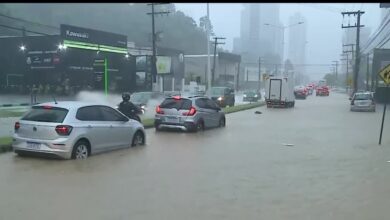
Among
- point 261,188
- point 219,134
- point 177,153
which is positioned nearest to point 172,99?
point 219,134

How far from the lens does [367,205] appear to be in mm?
8016

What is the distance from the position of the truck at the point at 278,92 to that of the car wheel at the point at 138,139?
30834 millimetres

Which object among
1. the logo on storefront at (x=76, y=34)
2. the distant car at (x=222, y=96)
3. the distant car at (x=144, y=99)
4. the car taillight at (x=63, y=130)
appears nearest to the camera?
the car taillight at (x=63, y=130)

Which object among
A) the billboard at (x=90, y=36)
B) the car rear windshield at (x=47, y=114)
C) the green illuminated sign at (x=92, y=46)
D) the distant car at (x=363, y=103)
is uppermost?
the billboard at (x=90, y=36)

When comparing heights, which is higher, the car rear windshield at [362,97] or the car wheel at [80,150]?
the car wheel at [80,150]

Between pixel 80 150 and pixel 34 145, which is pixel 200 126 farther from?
pixel 34 145

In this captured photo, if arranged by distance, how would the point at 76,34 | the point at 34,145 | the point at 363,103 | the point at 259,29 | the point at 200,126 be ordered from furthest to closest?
1. the point at 259,29
2. the point at 76,34
3. the point at 363,103
4. the point at 200,126
5. the point at 34,145

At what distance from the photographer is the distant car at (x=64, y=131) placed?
11.5 meters

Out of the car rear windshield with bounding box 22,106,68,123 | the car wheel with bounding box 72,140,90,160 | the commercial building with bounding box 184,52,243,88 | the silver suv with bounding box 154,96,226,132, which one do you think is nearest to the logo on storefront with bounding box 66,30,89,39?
the silver suv with bounding box 154,96,226,132

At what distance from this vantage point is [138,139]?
48.3ft

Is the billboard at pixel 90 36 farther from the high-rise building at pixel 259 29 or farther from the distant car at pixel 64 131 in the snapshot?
the distant car at pixel 64 131

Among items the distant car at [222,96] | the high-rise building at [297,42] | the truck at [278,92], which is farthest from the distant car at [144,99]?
the high-rise building at [297,42]

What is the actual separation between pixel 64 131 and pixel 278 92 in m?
34.7

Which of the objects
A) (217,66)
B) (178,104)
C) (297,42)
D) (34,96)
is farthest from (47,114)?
(297,42)
